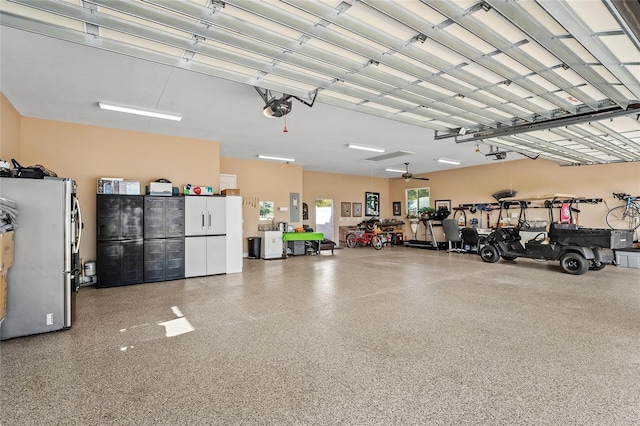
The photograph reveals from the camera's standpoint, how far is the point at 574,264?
6578 millimetres

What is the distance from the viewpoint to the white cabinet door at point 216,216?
668 cm

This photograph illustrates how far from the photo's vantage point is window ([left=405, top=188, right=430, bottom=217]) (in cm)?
1329

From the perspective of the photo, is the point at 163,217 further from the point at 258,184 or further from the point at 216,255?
the point at 258,184

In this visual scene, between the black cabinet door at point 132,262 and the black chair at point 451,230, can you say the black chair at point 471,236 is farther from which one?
the black cabinet door at point 132,262

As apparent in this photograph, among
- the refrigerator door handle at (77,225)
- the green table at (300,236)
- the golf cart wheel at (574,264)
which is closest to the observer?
the refrigerator door handle at (77,225)

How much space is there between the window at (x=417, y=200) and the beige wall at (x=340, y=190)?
3.83 ft

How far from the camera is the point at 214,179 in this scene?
7262 mm

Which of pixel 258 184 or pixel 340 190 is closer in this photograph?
pixel 258 184

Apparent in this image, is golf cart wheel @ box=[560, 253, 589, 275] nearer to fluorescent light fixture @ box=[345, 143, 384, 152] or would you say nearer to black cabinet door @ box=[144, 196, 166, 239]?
fluorescent light fixture @ box=[345, 143, 384, 152]

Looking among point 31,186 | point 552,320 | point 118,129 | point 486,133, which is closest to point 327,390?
point 552,320

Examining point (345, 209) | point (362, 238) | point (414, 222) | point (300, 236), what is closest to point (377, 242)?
point (362, 238)

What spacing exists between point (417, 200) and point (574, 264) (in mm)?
7398

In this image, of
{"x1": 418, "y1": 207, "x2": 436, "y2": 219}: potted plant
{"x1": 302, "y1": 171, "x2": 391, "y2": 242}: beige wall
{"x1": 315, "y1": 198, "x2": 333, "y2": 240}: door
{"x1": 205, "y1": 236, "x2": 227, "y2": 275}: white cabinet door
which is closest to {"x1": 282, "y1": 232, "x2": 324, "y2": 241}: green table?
{"x1": 302, "y1": 171, "x2": 391, "y2": 242}: beige wall

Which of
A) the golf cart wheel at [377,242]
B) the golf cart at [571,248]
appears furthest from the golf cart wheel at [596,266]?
the golf cart wheel at [377,242]
